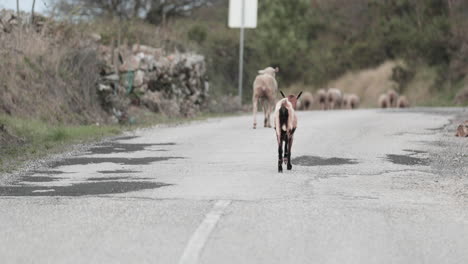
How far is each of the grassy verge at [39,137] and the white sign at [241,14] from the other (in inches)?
583

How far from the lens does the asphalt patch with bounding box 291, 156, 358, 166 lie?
15430 mm

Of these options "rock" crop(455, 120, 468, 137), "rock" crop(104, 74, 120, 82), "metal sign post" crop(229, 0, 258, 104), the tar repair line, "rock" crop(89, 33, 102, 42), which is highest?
"metal sign post" crop(229, 0, 258, 104)

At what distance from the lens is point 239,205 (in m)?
10.7

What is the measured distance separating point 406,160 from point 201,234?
25.9ft

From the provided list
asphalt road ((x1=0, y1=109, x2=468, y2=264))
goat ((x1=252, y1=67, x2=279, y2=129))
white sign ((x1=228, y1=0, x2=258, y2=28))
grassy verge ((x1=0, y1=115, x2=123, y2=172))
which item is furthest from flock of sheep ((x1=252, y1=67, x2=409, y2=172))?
white sign ((x1=228, y1=0, x2=258, y2=28))

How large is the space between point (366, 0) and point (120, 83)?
30965mm

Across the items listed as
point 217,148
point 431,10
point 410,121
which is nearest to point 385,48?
point 431,10

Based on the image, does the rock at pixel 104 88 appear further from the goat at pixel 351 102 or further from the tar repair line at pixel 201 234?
the goat at pixel 351 102

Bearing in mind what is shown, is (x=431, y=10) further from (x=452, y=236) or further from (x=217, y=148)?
(x=452, y=236)

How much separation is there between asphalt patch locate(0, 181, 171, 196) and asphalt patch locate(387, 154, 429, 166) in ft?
15.5

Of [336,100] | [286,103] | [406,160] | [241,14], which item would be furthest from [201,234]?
[336,100]

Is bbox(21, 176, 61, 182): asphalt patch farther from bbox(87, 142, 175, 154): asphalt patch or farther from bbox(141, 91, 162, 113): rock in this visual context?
bbox(141, 91, 162, 113): rock

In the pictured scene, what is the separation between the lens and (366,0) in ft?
184

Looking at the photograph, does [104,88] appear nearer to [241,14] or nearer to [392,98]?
[241,14]
